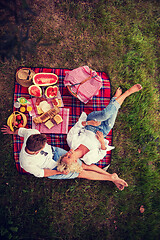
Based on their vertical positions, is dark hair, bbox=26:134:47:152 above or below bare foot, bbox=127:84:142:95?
below

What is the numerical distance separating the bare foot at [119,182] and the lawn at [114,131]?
0.29 m

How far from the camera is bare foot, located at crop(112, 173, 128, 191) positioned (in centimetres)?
422

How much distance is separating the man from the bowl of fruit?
0.14 m

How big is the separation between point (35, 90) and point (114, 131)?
235cm

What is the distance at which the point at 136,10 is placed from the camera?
474 cm

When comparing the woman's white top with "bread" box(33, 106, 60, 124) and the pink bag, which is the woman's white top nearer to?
"bread" box(33, 106, 60, 124)

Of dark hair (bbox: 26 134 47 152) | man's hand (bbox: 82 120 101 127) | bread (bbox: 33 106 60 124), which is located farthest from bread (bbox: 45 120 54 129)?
dark hair (bbox: 26 134 47 152)

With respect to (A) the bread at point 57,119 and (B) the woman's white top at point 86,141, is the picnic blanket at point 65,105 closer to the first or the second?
(A) the bread at point 57,119

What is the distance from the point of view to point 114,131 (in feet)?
15.0

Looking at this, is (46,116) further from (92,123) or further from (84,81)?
(84,81)

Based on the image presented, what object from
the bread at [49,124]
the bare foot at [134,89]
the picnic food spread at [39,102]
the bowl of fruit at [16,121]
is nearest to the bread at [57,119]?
the picnic food spread at [39,102]

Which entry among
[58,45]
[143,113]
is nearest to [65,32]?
[58,45]

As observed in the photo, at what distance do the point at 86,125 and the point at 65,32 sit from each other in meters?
2.63

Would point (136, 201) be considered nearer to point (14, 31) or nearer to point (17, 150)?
point (17, 150)
